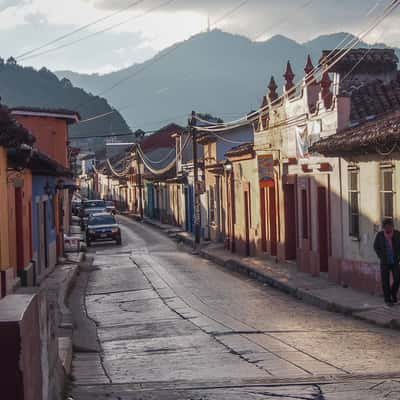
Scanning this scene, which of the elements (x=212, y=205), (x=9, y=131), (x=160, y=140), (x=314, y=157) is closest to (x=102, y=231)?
(x=212, y=205)

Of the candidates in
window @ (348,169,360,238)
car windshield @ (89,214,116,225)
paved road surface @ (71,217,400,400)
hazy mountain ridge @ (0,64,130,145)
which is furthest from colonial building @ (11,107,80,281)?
hazy mountain ridge @ (0,64,130,145)

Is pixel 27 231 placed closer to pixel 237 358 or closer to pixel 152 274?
pixel 152 274

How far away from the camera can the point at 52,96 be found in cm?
17300

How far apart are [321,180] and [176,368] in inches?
528

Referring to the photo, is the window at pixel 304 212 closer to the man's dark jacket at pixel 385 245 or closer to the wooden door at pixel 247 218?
the wooden door at pixel 247 218

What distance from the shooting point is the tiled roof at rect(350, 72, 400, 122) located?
22.2 meters

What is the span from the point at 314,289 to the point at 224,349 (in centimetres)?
838

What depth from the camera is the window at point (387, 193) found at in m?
18.1

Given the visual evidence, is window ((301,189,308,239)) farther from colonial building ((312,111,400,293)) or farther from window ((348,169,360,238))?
window ((348,169,360,238))

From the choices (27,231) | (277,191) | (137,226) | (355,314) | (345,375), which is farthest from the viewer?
(137,226)

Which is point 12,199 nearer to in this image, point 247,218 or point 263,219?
point 263,219

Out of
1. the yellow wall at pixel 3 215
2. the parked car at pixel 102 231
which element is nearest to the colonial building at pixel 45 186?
the yellow wall at pixel 3 215

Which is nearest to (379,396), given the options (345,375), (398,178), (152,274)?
(345,375)

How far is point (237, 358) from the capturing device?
37.0ft
